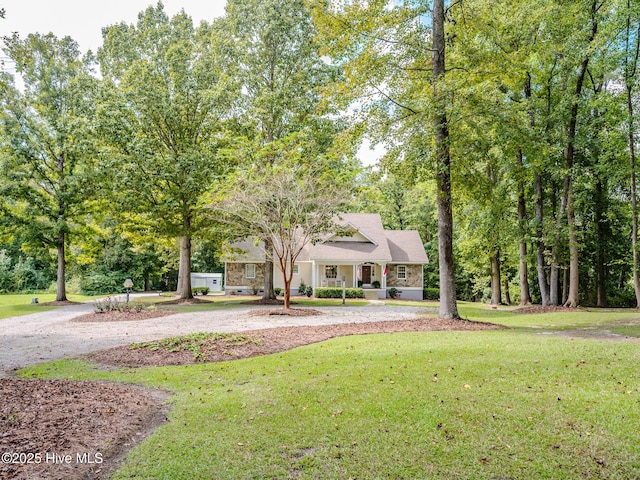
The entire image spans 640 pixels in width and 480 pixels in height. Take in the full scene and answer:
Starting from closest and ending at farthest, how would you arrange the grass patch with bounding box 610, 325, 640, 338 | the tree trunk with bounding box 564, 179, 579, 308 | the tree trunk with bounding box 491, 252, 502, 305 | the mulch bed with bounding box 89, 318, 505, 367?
the mulch bed with bounding box 89, 318, 505, 367, the grass patch with bounding box 610, 325, 640, 338, the tree trunk with bounding box 564, 179, 579, 308, the tree trunk with bounding box 491, 252, 502, 305

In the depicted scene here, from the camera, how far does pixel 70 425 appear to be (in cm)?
452

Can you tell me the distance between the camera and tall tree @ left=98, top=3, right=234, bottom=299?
21031mm

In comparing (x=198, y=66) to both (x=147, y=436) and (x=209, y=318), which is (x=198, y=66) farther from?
(x=147, y=436)

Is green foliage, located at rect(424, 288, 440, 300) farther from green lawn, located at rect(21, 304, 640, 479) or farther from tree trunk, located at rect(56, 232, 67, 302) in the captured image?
green lawn, located at rect(21, 304, 640, 479)

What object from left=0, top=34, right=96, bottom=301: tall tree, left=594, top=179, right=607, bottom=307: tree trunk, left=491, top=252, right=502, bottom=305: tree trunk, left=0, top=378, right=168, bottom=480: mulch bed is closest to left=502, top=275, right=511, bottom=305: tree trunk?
left=491, top=252, right=502, bottom=305: tree trunk

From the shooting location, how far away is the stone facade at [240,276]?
33781mm

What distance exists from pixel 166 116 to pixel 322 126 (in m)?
8.28

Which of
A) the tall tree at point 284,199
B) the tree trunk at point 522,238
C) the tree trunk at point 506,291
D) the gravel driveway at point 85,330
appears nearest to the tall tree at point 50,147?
the gravel driveway at point 85,330

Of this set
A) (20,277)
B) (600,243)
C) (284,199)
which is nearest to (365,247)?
(600,243)

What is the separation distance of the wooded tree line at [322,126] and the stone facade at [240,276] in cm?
944

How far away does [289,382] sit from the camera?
632cm

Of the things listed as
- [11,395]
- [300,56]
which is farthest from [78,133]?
[11,395]

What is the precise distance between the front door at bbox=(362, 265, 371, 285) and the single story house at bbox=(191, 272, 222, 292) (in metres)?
16.9

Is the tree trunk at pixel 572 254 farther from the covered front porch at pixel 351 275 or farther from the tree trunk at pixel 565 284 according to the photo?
the covered front porch at pixel 351 275
